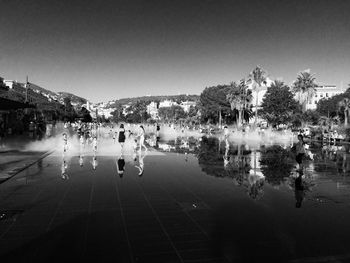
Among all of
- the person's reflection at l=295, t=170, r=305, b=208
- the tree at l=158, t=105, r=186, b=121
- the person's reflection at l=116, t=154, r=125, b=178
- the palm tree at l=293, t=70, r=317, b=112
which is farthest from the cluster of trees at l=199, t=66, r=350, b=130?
the tree at l=158, t=105, r=186, b=121

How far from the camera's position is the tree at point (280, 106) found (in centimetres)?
6700

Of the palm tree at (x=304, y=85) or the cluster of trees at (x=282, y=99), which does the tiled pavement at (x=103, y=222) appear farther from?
the palm tree at (x=304, y=85)

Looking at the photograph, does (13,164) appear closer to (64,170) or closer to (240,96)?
(64,170)

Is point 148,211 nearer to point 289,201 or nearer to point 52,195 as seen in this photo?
point 52,195

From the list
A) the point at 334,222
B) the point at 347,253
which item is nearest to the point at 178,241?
the point at 347,253

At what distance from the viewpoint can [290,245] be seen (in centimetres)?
547

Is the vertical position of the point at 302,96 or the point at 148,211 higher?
the point at 302,96

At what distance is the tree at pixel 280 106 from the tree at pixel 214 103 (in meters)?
23.1

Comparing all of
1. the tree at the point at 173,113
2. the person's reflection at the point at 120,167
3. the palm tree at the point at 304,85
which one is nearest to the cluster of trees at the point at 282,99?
the palm tree at the point at 304,85

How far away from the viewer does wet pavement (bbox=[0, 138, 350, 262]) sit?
5148 mm

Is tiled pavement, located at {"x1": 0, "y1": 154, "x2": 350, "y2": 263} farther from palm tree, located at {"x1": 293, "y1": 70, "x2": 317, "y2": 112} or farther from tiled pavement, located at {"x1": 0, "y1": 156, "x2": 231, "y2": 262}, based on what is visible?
palm tree, located at {"x1": 293, "y1": 70, "x2": 317, "y2": 112}

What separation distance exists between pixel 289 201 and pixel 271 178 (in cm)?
312

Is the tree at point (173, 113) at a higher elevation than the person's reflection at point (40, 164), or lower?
higher

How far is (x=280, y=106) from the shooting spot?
67.1 m
